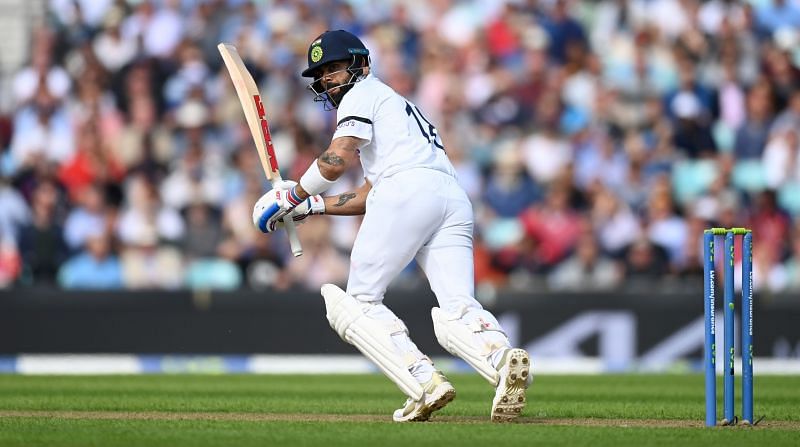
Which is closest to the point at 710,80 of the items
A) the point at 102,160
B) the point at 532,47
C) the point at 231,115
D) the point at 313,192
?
the point at 532,47

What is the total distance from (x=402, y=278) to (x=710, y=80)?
3715 millimetres

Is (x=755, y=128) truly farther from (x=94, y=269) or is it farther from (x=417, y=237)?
(x=417, y=237)

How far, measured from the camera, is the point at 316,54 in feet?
21.1

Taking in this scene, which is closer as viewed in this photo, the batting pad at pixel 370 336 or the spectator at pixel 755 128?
the batting pad at pixel 370 336

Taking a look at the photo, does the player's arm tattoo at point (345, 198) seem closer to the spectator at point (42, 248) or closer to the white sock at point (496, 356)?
the white sock at point (496, 356)

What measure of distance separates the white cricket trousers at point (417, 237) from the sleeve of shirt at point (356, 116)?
249mm

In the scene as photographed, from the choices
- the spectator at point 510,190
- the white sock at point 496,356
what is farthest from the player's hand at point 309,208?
the spectator at point 510,190

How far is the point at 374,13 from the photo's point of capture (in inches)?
566

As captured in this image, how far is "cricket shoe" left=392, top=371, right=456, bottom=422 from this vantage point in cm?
611

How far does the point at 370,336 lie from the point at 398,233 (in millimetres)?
454

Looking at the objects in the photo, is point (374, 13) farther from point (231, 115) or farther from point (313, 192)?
point (313, 192)

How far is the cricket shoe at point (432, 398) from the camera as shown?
6105 mm

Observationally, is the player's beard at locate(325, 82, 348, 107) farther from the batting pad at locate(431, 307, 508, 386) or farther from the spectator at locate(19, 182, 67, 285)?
the spectator at locate(19, 182, 67, 285)

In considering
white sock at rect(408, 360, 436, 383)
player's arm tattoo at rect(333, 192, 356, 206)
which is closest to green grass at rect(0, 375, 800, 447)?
white sock at rect(408, 360, 436, 383)
